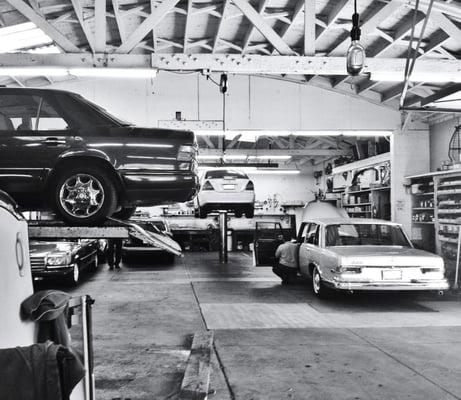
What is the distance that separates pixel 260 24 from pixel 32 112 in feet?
16.0

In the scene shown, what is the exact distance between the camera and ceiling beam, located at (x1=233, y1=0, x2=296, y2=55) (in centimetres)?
771

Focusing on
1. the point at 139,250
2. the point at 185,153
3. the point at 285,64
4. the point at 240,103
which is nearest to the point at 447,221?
the point at 240,103

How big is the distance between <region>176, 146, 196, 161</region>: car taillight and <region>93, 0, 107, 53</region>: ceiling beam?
170 inches

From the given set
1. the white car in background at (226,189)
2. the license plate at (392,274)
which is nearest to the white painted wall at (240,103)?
the white car in background at (226,189)

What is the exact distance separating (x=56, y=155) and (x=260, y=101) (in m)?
11.8

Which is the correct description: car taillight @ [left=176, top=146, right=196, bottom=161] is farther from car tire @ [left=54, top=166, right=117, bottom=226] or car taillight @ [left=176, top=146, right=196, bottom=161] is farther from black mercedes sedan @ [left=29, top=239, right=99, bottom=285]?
black mercedes sedan @ [left=29, top=239, right=99, bottom=285]

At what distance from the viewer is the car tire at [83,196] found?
364cm

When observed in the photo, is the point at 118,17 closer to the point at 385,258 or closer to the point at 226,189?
the point at 226,189

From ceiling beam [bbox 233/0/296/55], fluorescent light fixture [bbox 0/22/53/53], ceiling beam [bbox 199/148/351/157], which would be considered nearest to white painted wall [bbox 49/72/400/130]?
fluorescent light fixture [bbox 0/22/53/53]

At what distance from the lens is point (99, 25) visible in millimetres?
7641

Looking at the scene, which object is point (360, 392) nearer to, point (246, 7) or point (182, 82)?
point (246, 7)

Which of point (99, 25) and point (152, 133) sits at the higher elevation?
point (99, 25)

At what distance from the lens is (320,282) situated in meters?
9.04

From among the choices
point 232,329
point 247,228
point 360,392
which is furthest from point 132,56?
point 247,228
